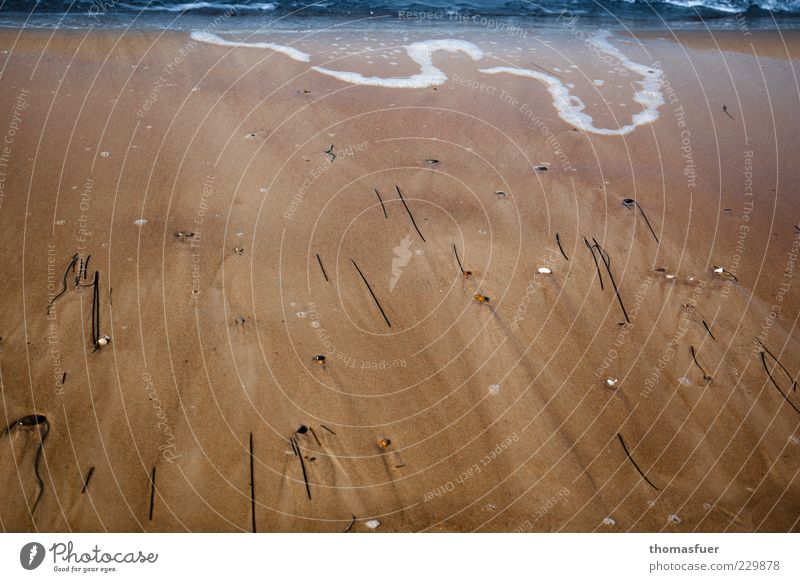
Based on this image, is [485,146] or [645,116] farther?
[645,116]

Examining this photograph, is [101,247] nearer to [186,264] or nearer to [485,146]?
[186,264]

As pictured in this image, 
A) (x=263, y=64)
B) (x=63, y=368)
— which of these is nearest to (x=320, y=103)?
(x=263, y=64)

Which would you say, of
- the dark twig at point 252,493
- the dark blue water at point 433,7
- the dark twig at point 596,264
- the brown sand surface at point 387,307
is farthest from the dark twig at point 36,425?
the dark blue water at point 433,7

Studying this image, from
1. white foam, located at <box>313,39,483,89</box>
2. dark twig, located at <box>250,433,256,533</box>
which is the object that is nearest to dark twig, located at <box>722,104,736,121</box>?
white foam, located at <box>313,39,483,89</box>

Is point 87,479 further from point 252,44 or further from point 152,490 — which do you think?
point 252,44

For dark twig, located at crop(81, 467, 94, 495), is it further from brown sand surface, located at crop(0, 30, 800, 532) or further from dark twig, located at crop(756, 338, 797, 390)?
dark twig, located at crop(756, 338, 797, 390)

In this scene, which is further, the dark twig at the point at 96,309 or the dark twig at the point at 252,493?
the dark twig at the point at 96,309

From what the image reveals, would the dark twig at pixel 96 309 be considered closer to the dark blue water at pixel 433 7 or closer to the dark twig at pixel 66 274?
the dark twig at pixel 66 274
